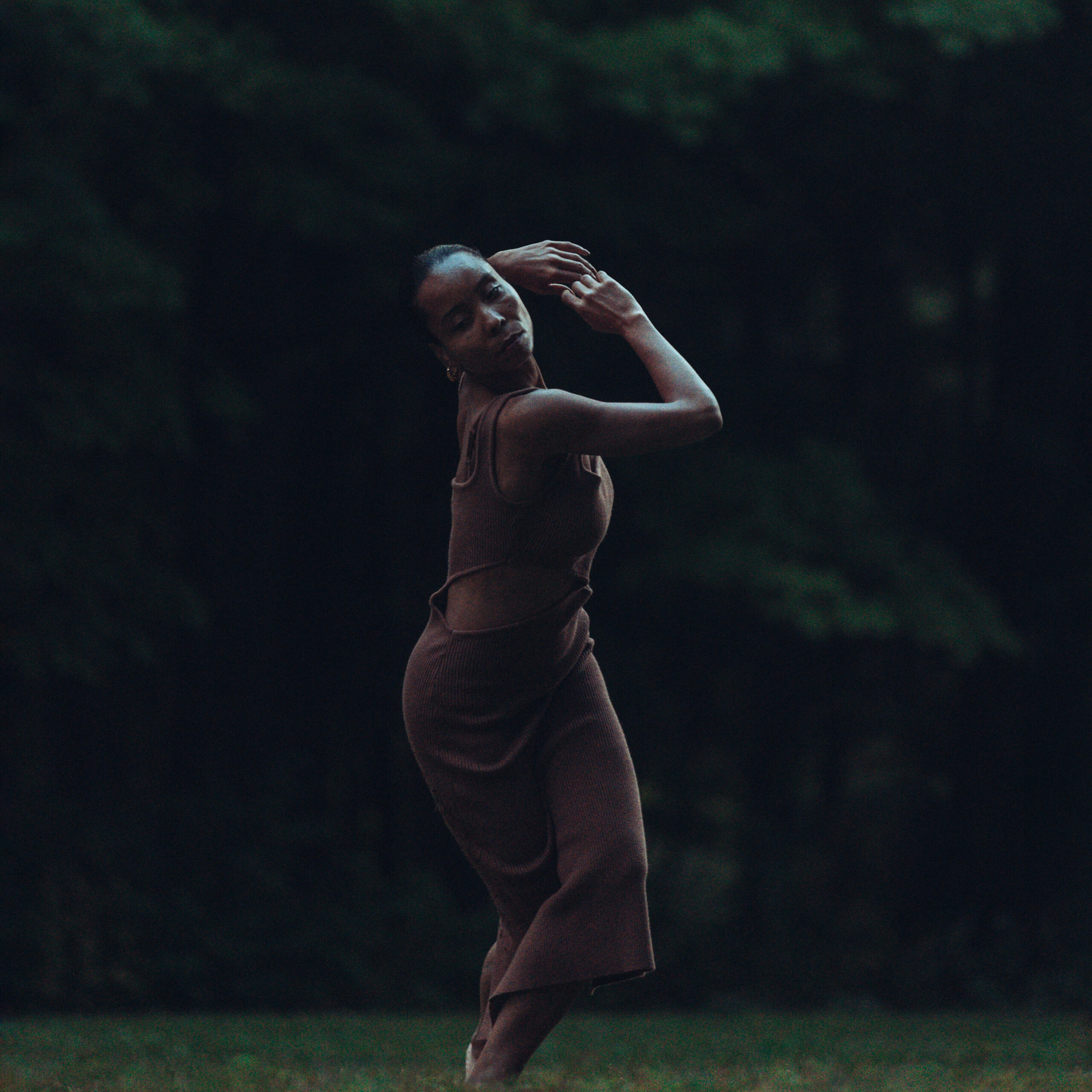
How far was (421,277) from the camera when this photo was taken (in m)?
5.09

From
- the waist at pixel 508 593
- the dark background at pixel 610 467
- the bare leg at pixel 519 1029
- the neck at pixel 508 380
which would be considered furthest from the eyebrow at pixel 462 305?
the dark background at pixel 610 467

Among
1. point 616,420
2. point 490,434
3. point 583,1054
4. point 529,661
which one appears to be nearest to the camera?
point 616,420

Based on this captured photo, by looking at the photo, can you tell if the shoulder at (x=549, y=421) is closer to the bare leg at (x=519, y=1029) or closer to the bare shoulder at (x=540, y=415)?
the bare shoulder at (x=540, y=415)

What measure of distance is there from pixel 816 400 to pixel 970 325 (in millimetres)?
2203

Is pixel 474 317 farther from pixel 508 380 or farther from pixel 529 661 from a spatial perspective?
pixel 529 661

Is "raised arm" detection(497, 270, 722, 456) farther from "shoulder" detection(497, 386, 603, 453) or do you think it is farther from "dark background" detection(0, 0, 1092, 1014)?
"dark background" detection(0, 0, 1092, 1014)

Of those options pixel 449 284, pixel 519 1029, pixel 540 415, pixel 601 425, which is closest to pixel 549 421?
pixel 540 415

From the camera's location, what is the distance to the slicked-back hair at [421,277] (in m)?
5.09

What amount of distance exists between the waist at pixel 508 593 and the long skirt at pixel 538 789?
2cm

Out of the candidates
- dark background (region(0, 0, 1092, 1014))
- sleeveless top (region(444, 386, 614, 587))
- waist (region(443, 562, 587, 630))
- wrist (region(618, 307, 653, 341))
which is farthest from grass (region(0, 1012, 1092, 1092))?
dark background (region(0, 0, 1092, 1014))

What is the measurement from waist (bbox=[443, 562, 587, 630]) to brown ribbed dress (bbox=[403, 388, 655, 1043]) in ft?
0.06

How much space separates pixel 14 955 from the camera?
1168 cm

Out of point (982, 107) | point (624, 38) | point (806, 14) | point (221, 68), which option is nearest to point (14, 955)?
point (221, 68)

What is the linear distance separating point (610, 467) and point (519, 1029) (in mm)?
7841
